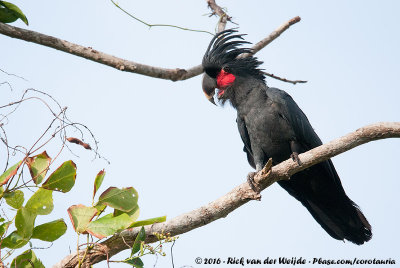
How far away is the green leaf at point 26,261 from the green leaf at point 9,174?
0.52 meters

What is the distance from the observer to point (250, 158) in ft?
19.0

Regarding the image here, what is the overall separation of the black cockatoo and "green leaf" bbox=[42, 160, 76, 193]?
8.48 feet

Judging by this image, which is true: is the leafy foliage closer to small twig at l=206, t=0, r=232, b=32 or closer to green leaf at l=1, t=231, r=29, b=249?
green leaf at l=1, t=231, r=29, b=249

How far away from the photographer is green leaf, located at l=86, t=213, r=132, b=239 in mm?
3010

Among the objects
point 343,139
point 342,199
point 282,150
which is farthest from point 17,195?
point 342,199

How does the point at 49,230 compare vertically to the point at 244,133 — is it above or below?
below

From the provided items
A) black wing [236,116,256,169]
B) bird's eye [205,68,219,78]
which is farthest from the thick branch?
black wing [236,116,256,169]

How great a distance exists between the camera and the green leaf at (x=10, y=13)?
3900mm

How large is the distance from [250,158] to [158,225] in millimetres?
2524

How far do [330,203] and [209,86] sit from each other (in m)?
2.02

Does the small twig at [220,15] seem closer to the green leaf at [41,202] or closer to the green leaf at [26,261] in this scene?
the green leaf at [41,202]

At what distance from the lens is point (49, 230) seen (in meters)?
3.06

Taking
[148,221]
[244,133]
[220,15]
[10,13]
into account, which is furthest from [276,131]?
[10,13]

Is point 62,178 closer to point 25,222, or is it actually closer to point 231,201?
point 25,222
